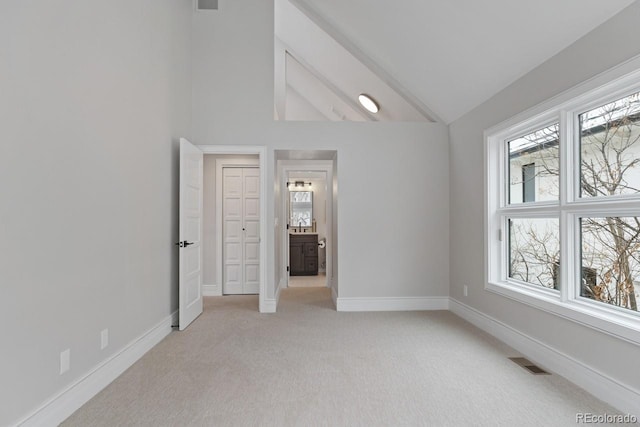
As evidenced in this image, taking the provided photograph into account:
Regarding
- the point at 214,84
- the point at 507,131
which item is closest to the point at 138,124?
Result: the point at 214,84

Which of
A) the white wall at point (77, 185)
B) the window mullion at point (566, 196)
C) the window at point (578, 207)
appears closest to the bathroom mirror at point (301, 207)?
the white wall at point (77, 185)

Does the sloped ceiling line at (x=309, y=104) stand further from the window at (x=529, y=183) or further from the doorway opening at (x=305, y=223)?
the window at (x=529, y=183)

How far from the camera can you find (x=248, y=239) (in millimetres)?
5336

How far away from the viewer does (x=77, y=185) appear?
2.07 m

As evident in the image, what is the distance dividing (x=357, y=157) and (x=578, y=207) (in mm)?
2400

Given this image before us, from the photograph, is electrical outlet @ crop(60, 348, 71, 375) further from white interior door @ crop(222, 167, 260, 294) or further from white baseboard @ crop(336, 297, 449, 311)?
white interior door @ crop(222, 167, 260, 294)

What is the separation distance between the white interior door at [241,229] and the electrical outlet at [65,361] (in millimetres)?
3311

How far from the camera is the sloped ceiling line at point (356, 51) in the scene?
12.5 ft

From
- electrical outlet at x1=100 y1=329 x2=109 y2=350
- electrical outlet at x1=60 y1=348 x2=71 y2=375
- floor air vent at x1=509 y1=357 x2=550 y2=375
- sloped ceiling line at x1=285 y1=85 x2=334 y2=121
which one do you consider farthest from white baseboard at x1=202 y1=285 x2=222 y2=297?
floor air vent at x1=509 y1=357 x2=550 y2=375

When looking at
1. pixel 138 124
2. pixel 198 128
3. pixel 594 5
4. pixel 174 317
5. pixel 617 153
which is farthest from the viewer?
pixel 198 128

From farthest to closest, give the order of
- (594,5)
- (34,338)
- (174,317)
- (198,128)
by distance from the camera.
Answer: (198,128) → (174,317) → (594,5) → (34,338)

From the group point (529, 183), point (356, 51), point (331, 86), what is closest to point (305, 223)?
point (331, 86)

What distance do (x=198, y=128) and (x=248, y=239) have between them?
191 cm

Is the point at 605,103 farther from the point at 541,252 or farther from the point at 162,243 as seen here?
the point at 162,243
